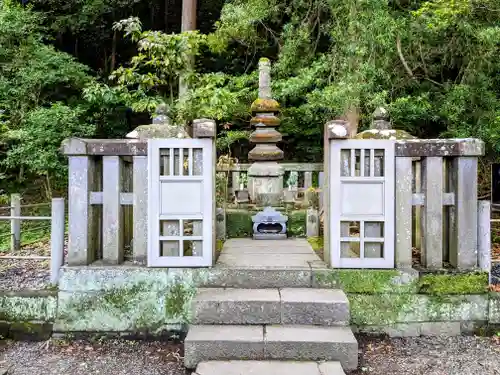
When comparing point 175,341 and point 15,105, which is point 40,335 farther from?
point 15,105

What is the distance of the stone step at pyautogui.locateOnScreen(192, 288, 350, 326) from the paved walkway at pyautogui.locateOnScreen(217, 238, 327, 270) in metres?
0.39

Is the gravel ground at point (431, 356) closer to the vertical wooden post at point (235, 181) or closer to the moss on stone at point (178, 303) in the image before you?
the moss on stone at point (178, 303)

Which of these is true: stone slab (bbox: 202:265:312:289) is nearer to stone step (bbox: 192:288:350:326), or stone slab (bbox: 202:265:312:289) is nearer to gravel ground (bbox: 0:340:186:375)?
stone step (bbox: 192:288:350:326)

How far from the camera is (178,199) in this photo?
126 inches

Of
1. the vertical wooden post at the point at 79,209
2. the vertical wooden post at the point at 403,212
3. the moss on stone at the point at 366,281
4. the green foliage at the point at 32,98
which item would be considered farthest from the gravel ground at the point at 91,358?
the green foliage at the point at 32,98

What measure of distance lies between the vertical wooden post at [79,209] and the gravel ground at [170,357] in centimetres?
66

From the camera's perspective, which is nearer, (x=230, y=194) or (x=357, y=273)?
(x=357, y=273)

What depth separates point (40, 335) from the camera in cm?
316

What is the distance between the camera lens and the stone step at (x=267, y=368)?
2.42 meters

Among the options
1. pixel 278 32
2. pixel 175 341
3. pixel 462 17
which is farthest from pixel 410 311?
pixel 278 32

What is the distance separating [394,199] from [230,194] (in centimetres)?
324

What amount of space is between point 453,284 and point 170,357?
84.8 inches

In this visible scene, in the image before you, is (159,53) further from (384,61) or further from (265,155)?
(384,61)

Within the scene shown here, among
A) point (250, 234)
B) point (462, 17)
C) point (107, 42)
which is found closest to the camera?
point (250, 234)
